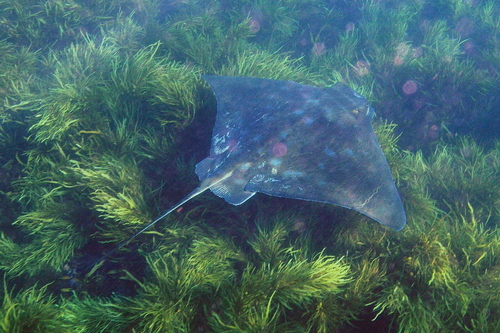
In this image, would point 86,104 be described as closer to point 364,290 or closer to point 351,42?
point 364,290

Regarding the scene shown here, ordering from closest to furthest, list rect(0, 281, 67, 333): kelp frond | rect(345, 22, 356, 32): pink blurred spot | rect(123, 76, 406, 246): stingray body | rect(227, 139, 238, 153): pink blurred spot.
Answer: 1. rect(0, 281, 67, 333): kelp frond
2. rect(123, 76, 406, 246): stingray body
3. rect(227, 139, 238, 153): pink blurred spot
4. rect(345, 22, 356, 32): pink blurred spot

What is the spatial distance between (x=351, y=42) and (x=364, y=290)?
7293mm

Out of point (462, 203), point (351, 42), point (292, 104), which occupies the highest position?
point (292, 104)

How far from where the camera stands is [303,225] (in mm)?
3875

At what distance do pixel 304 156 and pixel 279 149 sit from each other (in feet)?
1.07

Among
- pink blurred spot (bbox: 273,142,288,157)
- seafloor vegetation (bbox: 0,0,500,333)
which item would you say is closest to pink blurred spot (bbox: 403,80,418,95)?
seafloor vegetation (bbox: 0,0,500,333)

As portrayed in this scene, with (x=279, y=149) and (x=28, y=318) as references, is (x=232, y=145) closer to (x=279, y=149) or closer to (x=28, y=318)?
(x=279, y=149)

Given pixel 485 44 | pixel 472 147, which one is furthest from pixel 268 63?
pixel 485 44

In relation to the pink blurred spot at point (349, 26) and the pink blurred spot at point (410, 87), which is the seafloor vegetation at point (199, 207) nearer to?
the pink blurred spot at point (410, 87)

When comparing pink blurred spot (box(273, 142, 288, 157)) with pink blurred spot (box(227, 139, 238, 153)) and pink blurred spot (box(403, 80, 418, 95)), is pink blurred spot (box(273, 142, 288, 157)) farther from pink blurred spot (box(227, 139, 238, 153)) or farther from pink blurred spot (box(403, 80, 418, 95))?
pink blurred spot (box(403, 80, 418, 95))

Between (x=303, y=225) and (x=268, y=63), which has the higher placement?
(x=268, y=63)

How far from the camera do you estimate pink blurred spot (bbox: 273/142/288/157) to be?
3500 mm

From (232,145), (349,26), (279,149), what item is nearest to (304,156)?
(279,149)

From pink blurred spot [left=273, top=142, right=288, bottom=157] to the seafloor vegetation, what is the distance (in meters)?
0.88
